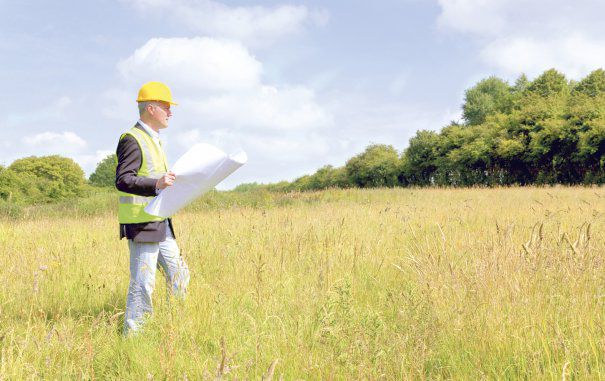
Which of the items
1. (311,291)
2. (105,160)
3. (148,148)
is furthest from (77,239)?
(105,160)

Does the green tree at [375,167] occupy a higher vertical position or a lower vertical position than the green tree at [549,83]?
lower

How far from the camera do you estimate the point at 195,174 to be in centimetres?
296

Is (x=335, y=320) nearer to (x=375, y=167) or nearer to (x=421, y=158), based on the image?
(x=421, y=158)

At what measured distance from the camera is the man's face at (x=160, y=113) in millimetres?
3434

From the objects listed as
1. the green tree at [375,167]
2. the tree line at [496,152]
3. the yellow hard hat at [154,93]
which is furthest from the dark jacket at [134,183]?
the green tree at [375,167]

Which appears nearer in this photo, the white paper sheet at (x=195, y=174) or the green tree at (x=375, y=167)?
the white paper sheet at (x=195, y=174)

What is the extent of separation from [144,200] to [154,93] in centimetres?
80

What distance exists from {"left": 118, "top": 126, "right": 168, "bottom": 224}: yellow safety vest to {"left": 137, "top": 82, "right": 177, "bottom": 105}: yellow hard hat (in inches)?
9.8

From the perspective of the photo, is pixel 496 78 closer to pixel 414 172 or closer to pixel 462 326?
pixel 414 172

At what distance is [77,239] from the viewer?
7.16m

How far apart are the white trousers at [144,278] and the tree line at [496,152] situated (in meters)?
21.2

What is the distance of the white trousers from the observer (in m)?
3.31

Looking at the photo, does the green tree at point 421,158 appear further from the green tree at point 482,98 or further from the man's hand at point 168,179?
the man's hand at point 168,179

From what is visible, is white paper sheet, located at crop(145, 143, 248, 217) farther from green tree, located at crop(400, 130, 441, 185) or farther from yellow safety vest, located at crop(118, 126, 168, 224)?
green tree, located at crop(400, 130, 441, 185)
